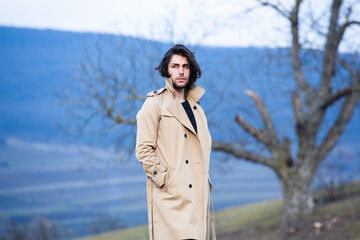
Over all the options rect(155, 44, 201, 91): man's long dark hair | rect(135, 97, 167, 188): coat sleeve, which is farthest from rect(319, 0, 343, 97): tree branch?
rect(135, 97, 167, 188): coat sleeve

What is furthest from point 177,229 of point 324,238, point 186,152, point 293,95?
point 293,95

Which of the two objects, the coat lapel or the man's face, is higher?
the man's face

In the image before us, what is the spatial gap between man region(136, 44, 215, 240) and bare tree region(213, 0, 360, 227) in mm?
7536

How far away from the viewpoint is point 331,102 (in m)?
11.4

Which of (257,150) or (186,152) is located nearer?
(186,152)

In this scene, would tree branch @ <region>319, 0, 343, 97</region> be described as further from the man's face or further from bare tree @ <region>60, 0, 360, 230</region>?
the man's face

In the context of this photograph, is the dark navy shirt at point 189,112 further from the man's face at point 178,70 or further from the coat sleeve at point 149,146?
the coat sleeve at point 149,146

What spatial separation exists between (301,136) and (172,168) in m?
8.88

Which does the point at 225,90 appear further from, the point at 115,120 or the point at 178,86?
the point at 178,86

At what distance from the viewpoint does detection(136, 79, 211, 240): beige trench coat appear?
142 inches

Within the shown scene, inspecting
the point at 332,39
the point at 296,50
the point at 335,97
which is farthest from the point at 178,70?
the point at 335,97

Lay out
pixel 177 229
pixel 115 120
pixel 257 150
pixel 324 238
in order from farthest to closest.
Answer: pixel 257 150 → pixel 115 120 → pixel 324 238 → pixel 177 229

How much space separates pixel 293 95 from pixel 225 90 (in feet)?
5.19

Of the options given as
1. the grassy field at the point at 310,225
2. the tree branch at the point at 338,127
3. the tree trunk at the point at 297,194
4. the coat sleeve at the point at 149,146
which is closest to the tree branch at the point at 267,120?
the tree trunk at the point at 297,194
